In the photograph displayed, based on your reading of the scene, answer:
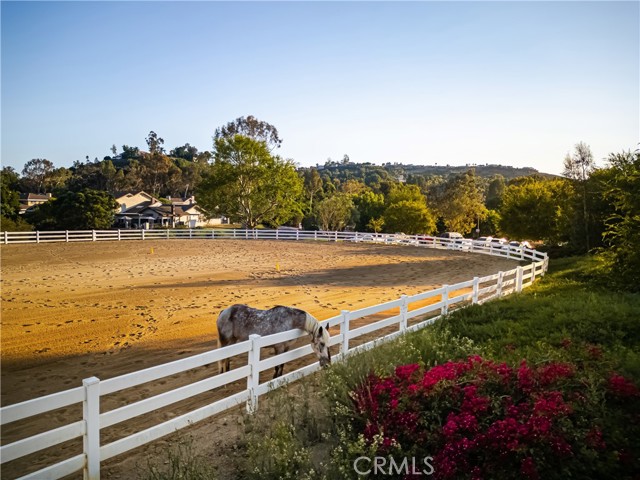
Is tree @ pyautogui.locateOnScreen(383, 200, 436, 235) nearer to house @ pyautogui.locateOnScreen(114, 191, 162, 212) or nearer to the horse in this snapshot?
the horse

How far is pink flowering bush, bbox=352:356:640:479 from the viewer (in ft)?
12.7

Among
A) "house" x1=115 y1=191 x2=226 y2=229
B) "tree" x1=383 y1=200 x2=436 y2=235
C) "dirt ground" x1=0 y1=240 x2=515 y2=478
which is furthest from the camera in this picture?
"house" x1=115 y1=191 x2=226 y2=229

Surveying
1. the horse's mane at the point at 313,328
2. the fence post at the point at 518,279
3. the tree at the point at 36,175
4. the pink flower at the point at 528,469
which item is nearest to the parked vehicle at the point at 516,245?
the fence post at the point at 518,279

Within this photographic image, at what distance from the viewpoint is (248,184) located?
47.3m

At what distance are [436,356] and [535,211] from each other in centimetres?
3595

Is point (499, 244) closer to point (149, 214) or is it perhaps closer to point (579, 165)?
point (579, 165)

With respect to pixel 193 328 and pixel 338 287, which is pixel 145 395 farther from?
pixel 338 287

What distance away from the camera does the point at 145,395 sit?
7.24 m

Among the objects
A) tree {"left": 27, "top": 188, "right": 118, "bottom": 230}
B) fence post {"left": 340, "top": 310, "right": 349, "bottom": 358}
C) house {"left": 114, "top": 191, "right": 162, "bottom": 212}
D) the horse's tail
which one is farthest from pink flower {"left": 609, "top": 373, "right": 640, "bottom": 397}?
house {"left": 114, "top": 191, "right": 162, "bottom": 212}

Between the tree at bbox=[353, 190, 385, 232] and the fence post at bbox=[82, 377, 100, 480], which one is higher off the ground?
the tree at bbox=[353, 190, 385, 232]

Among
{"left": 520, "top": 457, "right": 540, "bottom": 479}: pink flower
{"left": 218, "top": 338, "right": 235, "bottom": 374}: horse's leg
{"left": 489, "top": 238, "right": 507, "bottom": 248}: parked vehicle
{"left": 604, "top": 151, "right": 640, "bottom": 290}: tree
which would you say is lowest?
{"left": 218, "top": 338, "right": 235, "bottom": 374}: horse's leg

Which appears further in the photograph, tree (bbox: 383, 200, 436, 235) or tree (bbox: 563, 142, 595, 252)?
tree (bbox: 383, 200, 436, 235)

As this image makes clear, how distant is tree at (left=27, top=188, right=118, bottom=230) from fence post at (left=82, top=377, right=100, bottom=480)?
5088 centimetres

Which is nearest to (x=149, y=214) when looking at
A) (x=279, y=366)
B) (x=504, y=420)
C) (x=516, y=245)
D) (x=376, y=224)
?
A: (x=376, y=224)
